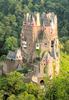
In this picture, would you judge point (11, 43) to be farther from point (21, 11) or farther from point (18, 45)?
point (21, 11)

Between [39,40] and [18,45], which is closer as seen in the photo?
[39,40]

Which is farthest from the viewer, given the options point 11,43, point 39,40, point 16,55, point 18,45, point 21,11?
point 21,11

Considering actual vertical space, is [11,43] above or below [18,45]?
above

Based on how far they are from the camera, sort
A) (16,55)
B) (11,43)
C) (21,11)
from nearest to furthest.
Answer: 1. (16,55)
2. (11,43)
3. (21,11)

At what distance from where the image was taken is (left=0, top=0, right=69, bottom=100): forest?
1812 inches

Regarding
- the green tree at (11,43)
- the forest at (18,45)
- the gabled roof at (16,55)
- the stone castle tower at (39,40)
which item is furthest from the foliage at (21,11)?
the stone castle tower at (39,40)

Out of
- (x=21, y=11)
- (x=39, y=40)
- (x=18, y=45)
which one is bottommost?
(x=18, y=45)

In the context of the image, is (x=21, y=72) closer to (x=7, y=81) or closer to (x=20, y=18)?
(x=7, y=81)

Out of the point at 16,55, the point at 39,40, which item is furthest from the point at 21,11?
the point at 39,40

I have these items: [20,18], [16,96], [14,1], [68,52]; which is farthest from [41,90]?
[14,1]

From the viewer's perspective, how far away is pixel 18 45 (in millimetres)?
72188

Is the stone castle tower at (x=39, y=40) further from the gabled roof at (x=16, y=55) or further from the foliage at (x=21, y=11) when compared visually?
the foliage at (x=21, y=11)

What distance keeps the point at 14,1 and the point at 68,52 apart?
33297 mm

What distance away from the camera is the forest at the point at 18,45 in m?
46.0
